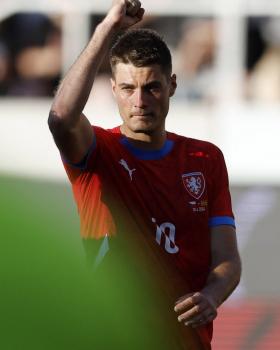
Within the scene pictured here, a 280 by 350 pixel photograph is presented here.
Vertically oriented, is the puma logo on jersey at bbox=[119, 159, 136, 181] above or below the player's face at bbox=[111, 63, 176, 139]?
below

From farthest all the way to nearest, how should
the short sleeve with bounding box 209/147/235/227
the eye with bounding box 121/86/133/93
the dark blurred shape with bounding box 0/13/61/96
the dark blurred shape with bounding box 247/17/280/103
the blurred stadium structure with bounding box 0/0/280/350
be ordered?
the dark blurred shape with bounding box 247/17/280/103 < the blurred stadium structure with bounding box 0/0/280/350 < the dark blurred shape with bounding box 0/13/61/96 < the short sleeve with bounding box 209/147/235/227 < the eye with bounding box 121/86/133/93

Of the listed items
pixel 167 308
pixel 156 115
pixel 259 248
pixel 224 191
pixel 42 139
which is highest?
pixel 156 115

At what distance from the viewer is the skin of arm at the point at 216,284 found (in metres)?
3.57

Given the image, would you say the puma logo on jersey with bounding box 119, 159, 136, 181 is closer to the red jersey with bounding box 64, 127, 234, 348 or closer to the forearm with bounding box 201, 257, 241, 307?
the red jersey with bounding box 64, 127, 234, 348

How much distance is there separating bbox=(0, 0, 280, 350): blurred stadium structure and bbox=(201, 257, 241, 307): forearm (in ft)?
21.7

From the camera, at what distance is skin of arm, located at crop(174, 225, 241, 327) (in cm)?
Answer: 357

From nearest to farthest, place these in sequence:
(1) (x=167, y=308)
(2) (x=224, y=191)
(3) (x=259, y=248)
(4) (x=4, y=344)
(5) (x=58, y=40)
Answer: (4) (x=4, y=344)
(1) (x=167, y=308)
(2) (x=224, y=191)
(3) (x=259, y=248)
(5) (x=58, y=40)

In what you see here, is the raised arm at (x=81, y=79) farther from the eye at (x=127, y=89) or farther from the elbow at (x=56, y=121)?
the eye at (x=127, y=89)


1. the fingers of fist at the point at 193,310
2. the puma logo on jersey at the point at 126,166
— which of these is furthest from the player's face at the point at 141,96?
the fingers of fist at the point at 193,310

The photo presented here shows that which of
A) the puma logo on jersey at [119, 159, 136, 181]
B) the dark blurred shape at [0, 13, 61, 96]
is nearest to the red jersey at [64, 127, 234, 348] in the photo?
the puma logo on jersey at [119, 159, 136, 181]

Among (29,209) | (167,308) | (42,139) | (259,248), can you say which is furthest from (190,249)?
(42,139)

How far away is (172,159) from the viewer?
3979 millimetres

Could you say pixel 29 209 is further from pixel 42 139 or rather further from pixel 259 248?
pixel 42 139

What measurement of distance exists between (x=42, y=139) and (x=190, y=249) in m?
7.53
